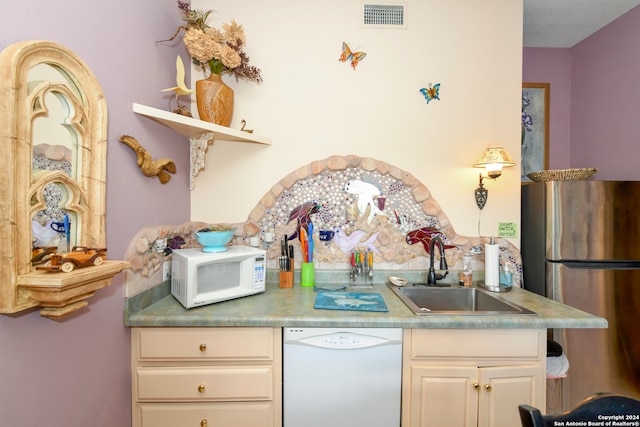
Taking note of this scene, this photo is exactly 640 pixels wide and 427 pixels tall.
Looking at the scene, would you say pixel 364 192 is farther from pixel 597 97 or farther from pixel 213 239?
pixel 597 97

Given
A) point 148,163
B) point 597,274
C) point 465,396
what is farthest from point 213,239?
point 597,274

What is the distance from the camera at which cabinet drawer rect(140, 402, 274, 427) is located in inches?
53.0

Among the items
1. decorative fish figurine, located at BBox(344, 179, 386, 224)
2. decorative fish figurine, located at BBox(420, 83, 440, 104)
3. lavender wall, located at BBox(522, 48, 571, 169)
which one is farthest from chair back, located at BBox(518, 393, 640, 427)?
lavender wall, located at BBox(522, 48, 571, 169)

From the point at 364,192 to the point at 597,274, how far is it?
1.51m

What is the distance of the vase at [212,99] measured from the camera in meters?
1.72

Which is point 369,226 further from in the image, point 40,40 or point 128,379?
point 40,40

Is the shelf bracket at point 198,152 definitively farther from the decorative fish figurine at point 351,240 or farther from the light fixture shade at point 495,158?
the light fixture shade at point 495,158

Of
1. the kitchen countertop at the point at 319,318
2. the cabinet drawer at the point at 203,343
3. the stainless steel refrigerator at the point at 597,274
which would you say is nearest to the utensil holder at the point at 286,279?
the kitchen countertop at the point at 319,318

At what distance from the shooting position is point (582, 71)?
2400mm

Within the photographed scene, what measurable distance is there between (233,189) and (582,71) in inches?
119

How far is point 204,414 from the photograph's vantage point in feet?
4.42

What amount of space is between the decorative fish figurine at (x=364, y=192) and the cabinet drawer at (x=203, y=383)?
1159mm

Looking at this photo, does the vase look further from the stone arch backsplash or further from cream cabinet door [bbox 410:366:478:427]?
cream cabinet door [bbox 410:366:478:427]

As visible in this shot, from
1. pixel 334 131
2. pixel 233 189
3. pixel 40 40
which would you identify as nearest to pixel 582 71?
pixel 334 131
